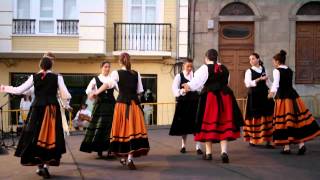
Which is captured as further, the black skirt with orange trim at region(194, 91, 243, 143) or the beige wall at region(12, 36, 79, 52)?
the beige wall at region(12, 36, 79, 52)

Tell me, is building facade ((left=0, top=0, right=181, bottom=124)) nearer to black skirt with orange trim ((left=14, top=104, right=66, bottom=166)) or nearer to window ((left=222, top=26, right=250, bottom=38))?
window ((left=222, top=26, right=250, bottom=38))

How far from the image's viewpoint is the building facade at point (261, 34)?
19641mm

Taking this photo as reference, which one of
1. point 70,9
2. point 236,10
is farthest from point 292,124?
point 70,9

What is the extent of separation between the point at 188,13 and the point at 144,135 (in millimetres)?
11473

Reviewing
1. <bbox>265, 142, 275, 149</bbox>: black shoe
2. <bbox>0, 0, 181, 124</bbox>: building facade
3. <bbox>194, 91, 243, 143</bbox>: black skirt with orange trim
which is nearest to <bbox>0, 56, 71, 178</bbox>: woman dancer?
<bbox>194, 91, 243, 143</bbox>: black skirt with orange trim

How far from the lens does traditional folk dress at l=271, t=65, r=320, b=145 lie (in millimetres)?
10539

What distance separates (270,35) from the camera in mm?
19688

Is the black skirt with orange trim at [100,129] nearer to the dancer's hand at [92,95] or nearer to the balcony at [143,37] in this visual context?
the dancer's hand at [92,95]

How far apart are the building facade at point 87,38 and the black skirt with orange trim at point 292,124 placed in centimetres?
928

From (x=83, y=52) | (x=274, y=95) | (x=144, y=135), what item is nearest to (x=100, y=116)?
(x=144, y=135)

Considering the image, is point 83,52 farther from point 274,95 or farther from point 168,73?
point 274,95

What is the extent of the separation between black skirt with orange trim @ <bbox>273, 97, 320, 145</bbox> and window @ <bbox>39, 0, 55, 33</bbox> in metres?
11.2

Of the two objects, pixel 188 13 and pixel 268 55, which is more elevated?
pixel 188 13

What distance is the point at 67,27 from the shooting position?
19.7 m
